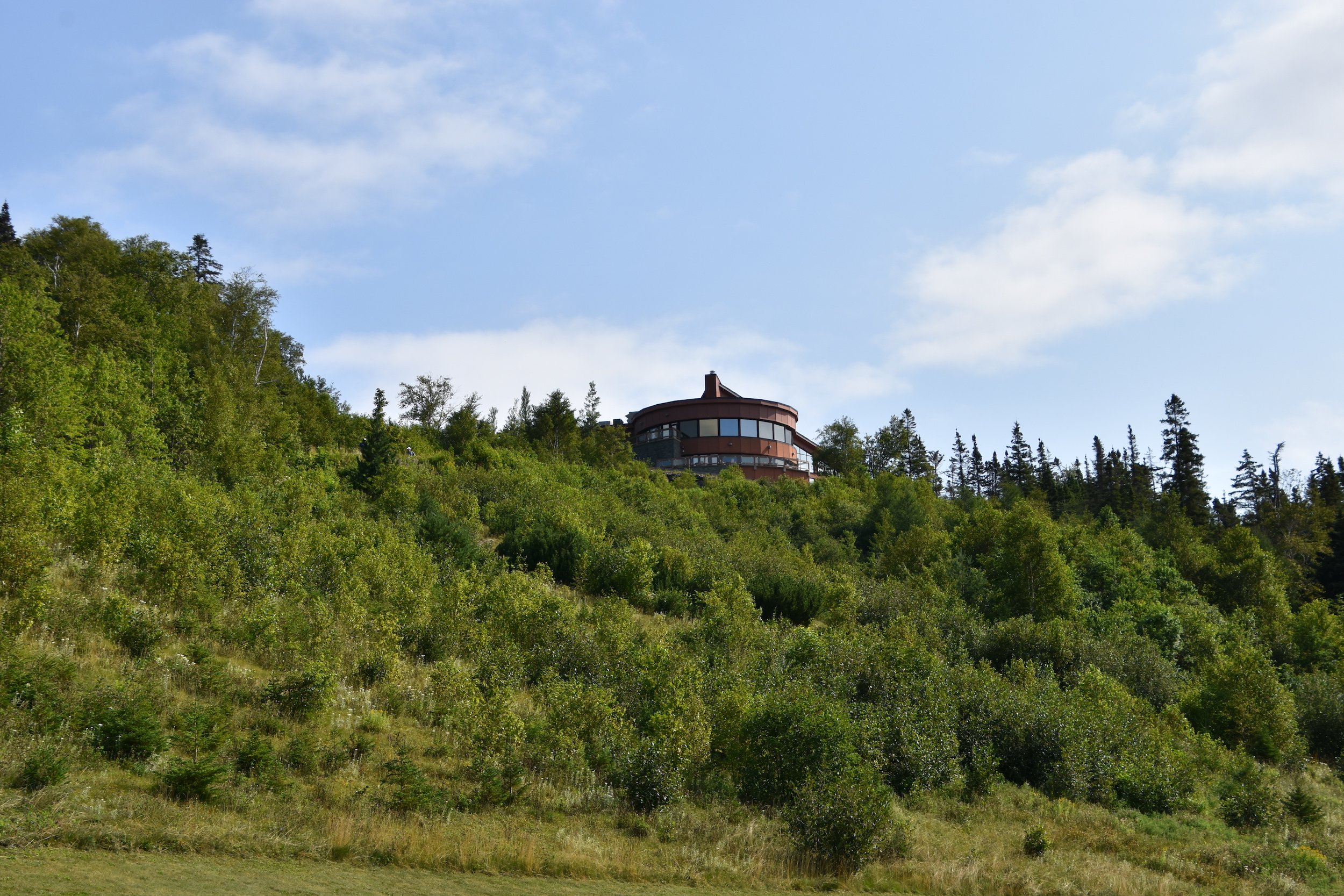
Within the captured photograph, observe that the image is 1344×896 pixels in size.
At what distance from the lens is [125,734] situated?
11.4m

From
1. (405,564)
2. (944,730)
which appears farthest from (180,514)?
(944,730)

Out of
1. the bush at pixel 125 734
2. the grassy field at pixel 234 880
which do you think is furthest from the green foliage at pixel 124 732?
the grassy field at pixel 234 880

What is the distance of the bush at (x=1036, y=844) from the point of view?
46.1 feet

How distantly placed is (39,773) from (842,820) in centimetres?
1105

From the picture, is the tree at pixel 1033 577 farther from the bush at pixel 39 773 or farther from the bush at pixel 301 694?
the bush at pixel 39 773

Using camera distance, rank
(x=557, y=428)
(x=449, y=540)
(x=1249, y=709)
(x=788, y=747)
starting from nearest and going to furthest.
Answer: (x=788, y=747) < (x=1249, y=709) < (x=449, y=540) < (x=557, y=428)

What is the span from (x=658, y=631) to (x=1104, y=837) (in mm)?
13756

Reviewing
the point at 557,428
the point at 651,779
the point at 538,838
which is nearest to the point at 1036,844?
the point at 651,779

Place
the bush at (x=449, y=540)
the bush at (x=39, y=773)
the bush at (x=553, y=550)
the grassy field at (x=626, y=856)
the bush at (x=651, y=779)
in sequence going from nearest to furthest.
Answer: the grassy field at (x=626, y=856) < the bush at (x=39, y=773) < the bush at (x=651, y=779) < the bush at (x=449, y=540) < the bush at (x=553, y=550)

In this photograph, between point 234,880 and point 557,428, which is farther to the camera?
point 557,428

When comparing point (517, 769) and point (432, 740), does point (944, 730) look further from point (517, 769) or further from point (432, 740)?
point (432, 740)

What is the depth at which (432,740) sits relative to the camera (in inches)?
595

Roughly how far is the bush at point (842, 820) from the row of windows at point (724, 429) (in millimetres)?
56977

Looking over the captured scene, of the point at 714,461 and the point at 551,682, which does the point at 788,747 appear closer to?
the point at 551,682
